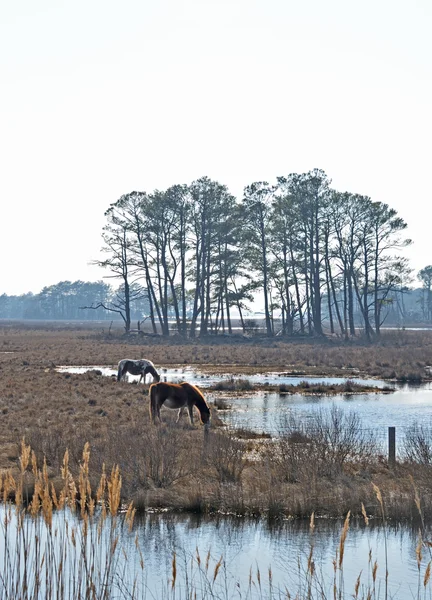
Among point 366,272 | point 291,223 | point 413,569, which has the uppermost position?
point 291,223

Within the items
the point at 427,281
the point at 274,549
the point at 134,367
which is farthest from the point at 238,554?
the point at 427,281

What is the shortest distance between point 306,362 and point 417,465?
109ft

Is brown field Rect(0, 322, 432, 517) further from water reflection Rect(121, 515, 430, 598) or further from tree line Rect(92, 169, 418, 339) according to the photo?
tree line Rect(92, 169, 418, 339)

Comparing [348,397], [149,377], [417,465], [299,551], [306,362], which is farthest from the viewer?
[306,362]

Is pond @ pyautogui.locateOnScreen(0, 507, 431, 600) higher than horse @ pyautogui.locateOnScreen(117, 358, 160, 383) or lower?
lower

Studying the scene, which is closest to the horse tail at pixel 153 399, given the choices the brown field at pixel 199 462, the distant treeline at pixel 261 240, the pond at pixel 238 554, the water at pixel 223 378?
the brown field at pixel 199 462

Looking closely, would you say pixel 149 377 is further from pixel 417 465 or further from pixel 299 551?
pixel 299 551

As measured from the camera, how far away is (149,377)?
36469mm

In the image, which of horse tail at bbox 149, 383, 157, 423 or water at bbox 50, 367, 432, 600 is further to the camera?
horse tail at bbox 149, 383, 157, 423

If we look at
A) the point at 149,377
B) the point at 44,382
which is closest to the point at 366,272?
the point at 149,377

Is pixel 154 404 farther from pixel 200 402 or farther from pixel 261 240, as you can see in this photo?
pixel 261 240

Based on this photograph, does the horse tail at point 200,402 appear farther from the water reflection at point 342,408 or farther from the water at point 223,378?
the water at point 223,378

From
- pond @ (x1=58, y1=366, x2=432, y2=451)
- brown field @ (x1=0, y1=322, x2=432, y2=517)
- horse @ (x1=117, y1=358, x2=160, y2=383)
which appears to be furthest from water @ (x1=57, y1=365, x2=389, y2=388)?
brown field @ (x1=0, y1=322, x2=432, y2=517)

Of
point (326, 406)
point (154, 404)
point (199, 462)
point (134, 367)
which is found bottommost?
point (326, 406)
